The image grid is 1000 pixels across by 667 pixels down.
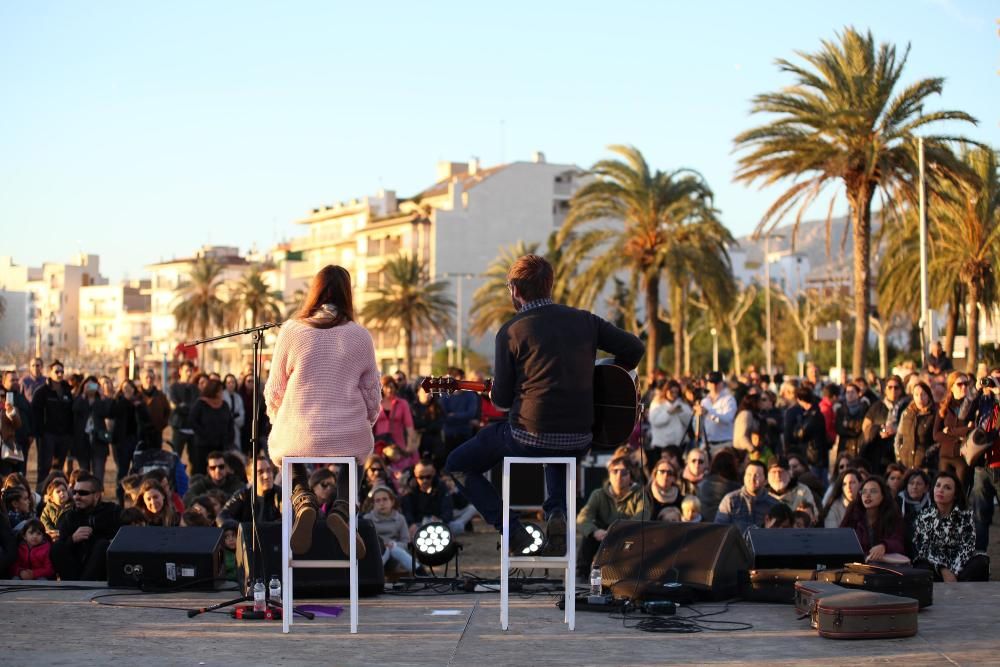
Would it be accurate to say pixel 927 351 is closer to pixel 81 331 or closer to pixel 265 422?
pixel 265 422

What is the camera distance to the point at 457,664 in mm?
6414

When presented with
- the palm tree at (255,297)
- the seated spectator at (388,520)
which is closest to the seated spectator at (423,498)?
the seated spectator at (388,520)

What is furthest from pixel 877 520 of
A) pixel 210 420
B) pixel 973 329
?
pixel 973 329

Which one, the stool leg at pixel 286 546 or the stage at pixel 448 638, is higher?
the stool leg at pixel 286 546

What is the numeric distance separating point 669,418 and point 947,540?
307 inches

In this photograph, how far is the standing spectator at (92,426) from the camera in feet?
61.9

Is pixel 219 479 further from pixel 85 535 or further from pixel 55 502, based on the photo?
pixel 85 535

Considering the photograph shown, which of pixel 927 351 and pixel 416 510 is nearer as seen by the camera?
pixel 416 510

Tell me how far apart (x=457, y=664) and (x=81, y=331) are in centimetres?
16613

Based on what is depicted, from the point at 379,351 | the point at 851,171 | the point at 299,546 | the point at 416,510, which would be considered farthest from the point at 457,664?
the point at 379,351

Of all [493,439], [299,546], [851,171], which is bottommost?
[299,546]

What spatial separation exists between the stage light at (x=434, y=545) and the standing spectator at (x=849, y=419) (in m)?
9.23

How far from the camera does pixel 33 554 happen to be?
10492mm

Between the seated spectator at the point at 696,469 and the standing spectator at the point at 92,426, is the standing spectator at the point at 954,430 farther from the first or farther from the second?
the standing spectator at the point at 92,426
